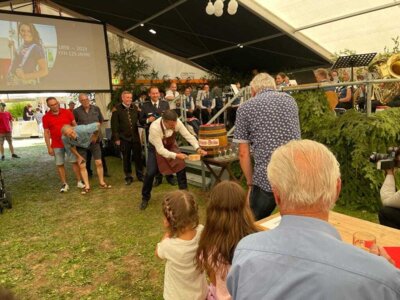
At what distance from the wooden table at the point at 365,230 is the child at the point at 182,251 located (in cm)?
42

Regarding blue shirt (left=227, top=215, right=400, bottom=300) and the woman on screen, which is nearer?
blue shirt (left=227, top=215, right=400, bottom=300)

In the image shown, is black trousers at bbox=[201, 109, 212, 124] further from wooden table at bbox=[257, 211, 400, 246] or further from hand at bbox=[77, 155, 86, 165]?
wooden table at bbox=[257, 211, 400, 246]

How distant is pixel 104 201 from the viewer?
16.0ft

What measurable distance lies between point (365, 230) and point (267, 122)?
0.96 m

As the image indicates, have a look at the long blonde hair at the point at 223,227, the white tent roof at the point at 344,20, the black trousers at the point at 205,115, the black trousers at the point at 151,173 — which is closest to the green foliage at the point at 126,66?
the black trousers at the point at 205,115

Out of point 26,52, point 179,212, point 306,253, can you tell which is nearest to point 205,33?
point 26,52

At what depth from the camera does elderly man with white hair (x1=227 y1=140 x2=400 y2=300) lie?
689mm

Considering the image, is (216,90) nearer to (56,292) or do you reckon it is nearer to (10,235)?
(10,235)

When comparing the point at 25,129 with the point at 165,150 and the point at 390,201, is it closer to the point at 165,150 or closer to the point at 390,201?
the point at 165,150

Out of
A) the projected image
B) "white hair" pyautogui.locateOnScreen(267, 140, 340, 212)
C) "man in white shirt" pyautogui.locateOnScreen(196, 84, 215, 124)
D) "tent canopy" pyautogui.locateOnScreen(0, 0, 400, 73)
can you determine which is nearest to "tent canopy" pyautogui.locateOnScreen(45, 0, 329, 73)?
"tent canopy" pyautogui.locateOnScreen(0, 0, 400, 73)

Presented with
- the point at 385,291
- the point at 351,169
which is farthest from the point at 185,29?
the point at 385,291

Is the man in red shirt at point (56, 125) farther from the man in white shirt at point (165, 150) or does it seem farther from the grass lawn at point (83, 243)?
the man in white shirt at point (165, 150)

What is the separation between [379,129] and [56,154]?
4.74m

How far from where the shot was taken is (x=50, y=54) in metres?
8.83
